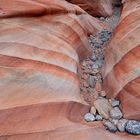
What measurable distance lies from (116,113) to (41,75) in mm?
443

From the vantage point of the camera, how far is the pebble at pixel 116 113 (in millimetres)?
1545

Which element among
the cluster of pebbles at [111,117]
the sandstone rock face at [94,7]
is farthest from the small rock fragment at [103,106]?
the sandstone rock face at [94,7]

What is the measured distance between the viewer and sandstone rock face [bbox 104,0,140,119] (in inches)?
62.1

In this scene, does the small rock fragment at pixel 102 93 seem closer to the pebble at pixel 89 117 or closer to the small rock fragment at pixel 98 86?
the small rock fragment at pixel 98 86

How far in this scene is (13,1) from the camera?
→ 2270 millimetres

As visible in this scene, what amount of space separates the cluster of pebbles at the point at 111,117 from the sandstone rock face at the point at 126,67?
4cm

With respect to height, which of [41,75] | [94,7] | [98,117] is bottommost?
[98,117]

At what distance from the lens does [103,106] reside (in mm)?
1647

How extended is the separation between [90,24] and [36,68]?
1.29 meters

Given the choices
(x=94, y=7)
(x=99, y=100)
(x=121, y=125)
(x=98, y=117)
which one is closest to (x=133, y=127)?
(x=121, y=125)

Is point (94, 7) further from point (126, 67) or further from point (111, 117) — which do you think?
point (111, 117)

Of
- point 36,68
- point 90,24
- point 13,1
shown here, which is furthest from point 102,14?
point 36,68

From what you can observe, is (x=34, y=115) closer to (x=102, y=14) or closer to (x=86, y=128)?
(x=86, y=128)

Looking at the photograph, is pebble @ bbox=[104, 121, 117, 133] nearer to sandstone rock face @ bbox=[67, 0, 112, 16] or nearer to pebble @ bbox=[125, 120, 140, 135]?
pebble @ bbox=[125, 120, 140, 135]
